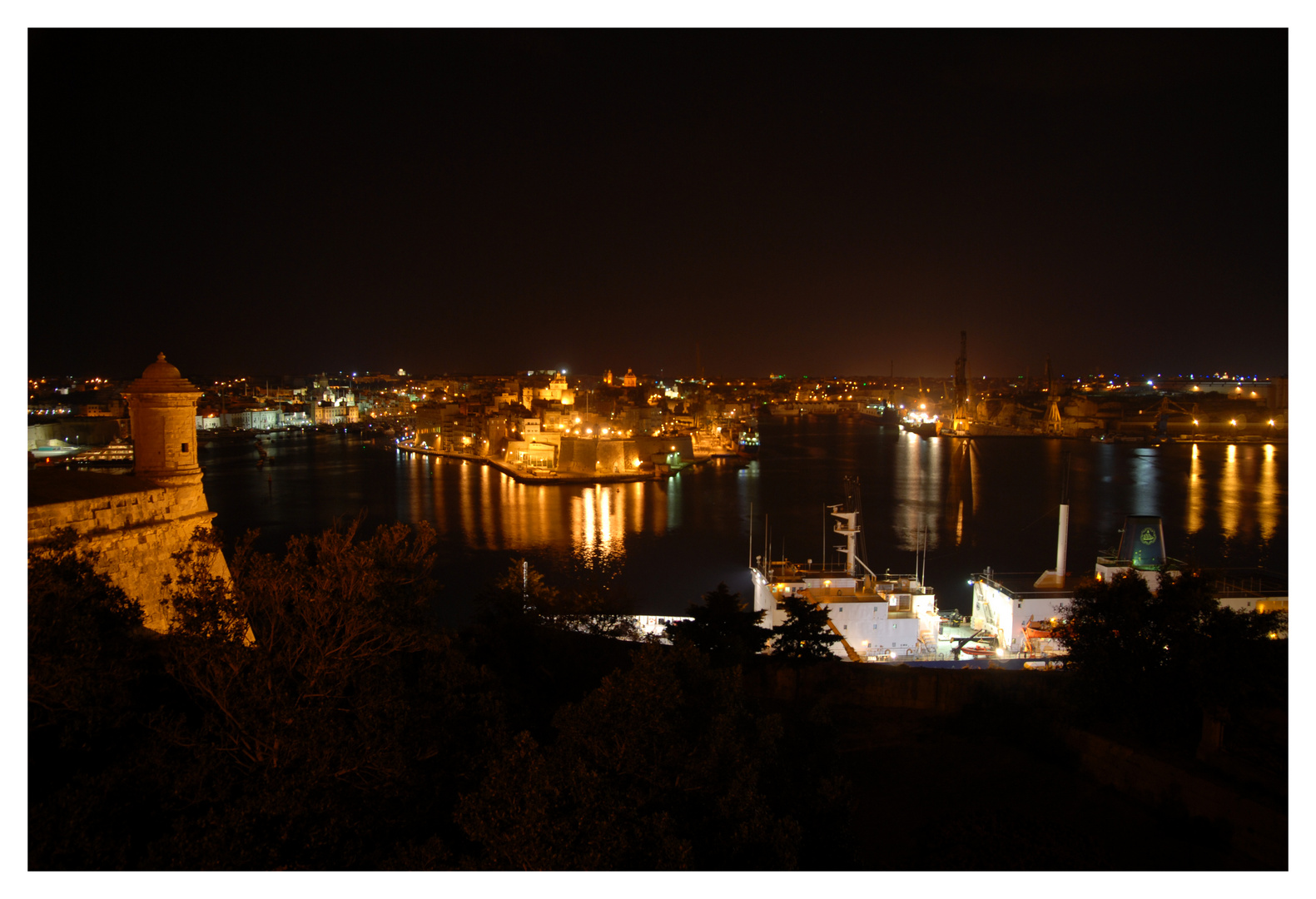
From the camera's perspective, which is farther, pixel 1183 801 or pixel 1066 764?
pixel 1066 764

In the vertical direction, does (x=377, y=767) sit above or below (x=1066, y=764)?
above

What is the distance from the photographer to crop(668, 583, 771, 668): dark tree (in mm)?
3222

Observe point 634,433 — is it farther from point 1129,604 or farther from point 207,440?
point 1129,604

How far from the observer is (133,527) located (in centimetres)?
219

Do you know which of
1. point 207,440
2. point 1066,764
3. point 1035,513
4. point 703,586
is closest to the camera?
point 1066,764

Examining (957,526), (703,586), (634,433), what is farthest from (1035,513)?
(634,433)

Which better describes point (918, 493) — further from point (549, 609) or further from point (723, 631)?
point (549, 609)

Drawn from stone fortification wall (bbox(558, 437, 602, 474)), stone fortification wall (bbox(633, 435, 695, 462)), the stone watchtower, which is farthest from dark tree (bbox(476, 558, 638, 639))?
stone fortification wall (bbox(633, 435, 695, 462))

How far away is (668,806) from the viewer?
1301mm

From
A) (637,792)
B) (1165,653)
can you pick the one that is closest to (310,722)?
(637,792)

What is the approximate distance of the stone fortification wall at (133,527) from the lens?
1.98 metres

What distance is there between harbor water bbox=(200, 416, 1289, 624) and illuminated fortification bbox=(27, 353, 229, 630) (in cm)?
255

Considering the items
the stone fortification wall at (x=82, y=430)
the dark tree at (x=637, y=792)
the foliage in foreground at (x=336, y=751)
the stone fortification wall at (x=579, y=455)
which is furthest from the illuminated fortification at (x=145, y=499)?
the stone fortification wall at (x=579, y=455)

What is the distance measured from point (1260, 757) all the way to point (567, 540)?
8361mm
